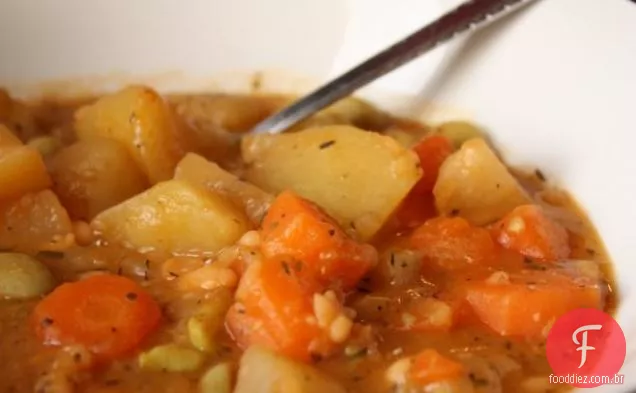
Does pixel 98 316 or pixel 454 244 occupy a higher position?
pixel 454 244

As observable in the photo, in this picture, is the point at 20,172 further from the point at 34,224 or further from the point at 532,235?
the point at 532,235

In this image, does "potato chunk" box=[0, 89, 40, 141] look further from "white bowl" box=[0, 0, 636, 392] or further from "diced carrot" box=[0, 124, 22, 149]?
"diced carrot" box=[0, 124, 22, 149]

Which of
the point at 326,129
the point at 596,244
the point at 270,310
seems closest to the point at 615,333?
the point at 596,244

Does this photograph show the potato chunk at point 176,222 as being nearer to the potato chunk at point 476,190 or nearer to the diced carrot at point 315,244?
the diced carrot at point 315,244

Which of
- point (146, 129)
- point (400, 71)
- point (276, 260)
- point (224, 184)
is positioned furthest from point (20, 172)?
point (400, 71)

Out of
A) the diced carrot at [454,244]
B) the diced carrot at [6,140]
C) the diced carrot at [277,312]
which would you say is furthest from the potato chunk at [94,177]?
the diced carrot at [454,244]

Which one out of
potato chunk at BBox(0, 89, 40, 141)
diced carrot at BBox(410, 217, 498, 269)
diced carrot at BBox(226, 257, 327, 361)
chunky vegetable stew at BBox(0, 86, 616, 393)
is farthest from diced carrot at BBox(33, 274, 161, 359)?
potato chunk at BBox(0, 89, 40, 141)
